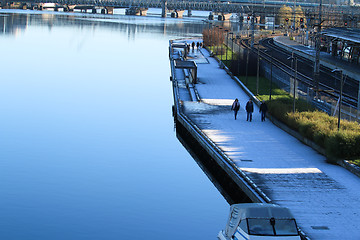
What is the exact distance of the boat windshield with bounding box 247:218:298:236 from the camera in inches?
747

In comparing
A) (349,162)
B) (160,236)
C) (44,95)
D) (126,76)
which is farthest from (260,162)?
(126,76)

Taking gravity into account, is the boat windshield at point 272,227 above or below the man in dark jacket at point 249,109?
below

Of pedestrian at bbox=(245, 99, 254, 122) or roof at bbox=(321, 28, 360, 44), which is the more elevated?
roof at bbox=(321, 28, 360, 44)

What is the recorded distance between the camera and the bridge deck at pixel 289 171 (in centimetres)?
2272

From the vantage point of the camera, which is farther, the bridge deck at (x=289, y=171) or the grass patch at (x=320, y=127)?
the grass patch at (x=320, y=127)

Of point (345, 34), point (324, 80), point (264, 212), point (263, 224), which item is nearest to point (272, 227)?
point (263, 224)

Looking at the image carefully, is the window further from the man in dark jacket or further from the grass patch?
the man in dark jacket

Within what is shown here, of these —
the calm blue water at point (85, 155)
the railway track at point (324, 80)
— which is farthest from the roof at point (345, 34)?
the calm blue water at point (85, 155)

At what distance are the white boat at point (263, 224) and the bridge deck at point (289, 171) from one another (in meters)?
2.01

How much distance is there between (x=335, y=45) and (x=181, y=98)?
3114 cm

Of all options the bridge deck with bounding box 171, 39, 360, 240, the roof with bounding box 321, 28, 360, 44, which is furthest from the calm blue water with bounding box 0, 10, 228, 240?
the roof with bounding box 321, 28, 360, 44

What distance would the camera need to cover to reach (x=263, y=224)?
63.1 ft

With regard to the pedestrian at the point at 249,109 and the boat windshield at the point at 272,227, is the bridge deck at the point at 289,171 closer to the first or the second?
the pedestrian at the point at 249,109

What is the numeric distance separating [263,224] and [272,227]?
A: 0.27m
